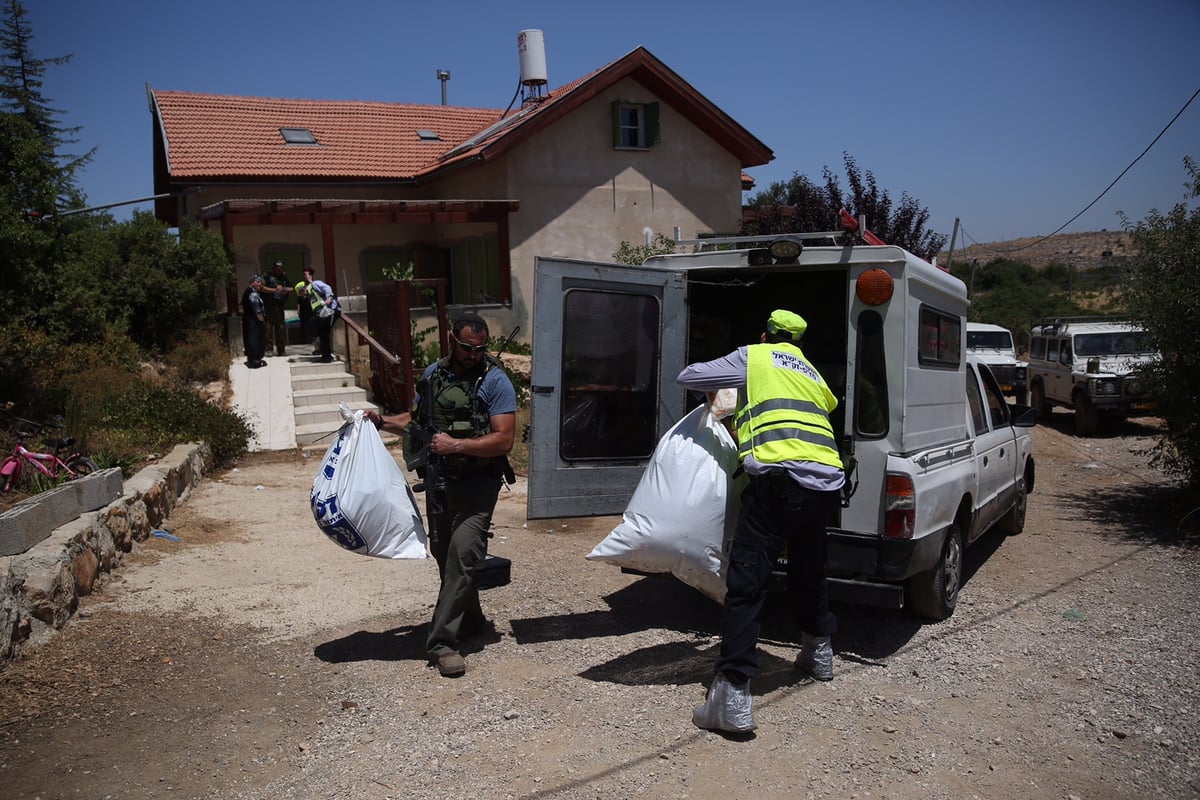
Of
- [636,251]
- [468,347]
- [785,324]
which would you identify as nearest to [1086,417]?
[636,251]

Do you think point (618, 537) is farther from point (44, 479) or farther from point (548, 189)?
point (548, 189)

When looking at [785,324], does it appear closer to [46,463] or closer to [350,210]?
[46,463]

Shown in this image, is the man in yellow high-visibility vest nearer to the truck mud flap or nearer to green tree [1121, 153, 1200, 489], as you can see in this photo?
the truck mud flap

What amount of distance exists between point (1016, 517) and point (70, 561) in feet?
24.7

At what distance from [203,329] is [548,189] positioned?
25.7 feet

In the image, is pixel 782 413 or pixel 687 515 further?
pixel 687 515

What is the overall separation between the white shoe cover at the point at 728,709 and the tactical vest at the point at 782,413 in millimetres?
1069

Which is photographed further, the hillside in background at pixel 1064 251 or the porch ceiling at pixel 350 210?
the hillside in background at pixel 1064 251

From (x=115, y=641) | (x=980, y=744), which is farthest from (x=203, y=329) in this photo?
(x=980, y=744)

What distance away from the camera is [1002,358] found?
19.1m

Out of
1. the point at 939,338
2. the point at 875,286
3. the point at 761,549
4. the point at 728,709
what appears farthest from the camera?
the point at 939,338

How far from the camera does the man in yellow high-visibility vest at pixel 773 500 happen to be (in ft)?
13.9

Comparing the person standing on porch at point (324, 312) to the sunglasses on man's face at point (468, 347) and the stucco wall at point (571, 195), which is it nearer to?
the stucco wall at point (571, 195)

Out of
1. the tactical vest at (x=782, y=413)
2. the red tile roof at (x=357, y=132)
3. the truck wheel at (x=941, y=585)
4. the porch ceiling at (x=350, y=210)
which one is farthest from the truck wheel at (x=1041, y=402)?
the tactical vest at (x=782, y=413)
